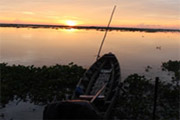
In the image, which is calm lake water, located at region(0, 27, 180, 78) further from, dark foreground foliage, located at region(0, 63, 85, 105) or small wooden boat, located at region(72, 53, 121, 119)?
dark foreground foliage, located at region(0, 63, 85, 105)

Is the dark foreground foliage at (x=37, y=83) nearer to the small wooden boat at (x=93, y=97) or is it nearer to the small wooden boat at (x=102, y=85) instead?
the small wooden boat at (x=102, y=85)

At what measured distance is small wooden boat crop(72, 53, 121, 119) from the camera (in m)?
10.1

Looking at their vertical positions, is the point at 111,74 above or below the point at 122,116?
above

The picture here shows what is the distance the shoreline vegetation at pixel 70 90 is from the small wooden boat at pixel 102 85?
1.07m

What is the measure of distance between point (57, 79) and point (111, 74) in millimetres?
4471

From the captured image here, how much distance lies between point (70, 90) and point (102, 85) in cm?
269

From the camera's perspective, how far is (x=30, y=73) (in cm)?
1850

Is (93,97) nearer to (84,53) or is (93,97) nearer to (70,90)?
(70,90)

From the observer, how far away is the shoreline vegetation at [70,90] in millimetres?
12262

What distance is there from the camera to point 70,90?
15422 mm

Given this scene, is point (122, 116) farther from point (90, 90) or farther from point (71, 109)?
point (71, 109)

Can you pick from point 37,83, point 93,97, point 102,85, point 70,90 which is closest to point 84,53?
point 37,83

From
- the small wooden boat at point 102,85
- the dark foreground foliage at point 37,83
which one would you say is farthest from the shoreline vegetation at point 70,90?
the small wooden boat at point 102,85

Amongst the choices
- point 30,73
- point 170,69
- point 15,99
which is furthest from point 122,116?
point 170,69
